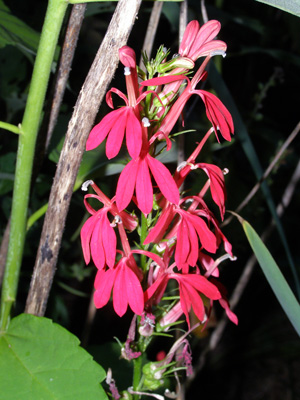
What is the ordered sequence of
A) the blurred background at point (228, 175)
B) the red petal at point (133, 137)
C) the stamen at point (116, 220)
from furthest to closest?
the blurred background at point (228, 175)
the stamen at point (116, 220)
the red petal at point (133, 137)

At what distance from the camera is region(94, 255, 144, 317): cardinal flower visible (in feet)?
1.38

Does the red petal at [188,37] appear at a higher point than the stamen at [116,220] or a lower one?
higher

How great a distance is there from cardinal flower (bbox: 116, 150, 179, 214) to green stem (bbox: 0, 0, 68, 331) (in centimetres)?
16

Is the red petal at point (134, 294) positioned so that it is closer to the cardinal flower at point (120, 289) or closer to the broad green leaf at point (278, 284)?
the cardinal flower at point (120, 289)

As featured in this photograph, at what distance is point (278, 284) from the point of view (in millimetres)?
512

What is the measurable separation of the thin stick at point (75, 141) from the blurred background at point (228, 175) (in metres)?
0.15

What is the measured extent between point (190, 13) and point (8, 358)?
79 centimetres

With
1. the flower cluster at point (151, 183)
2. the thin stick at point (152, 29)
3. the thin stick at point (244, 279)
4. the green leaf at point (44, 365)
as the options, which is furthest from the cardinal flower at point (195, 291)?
the thin stick at point (244, 279)

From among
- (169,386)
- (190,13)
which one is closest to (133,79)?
(169,386)

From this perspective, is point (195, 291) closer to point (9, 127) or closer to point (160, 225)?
point (160, 225)

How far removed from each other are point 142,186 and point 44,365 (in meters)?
0.24

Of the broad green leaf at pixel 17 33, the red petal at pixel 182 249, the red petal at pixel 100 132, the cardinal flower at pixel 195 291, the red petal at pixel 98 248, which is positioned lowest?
the cardinal flower at pixel 195 291

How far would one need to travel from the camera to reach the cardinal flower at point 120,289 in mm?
420

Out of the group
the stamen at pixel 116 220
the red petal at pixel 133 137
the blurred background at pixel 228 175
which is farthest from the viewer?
the blurred background at pixel 228 175
